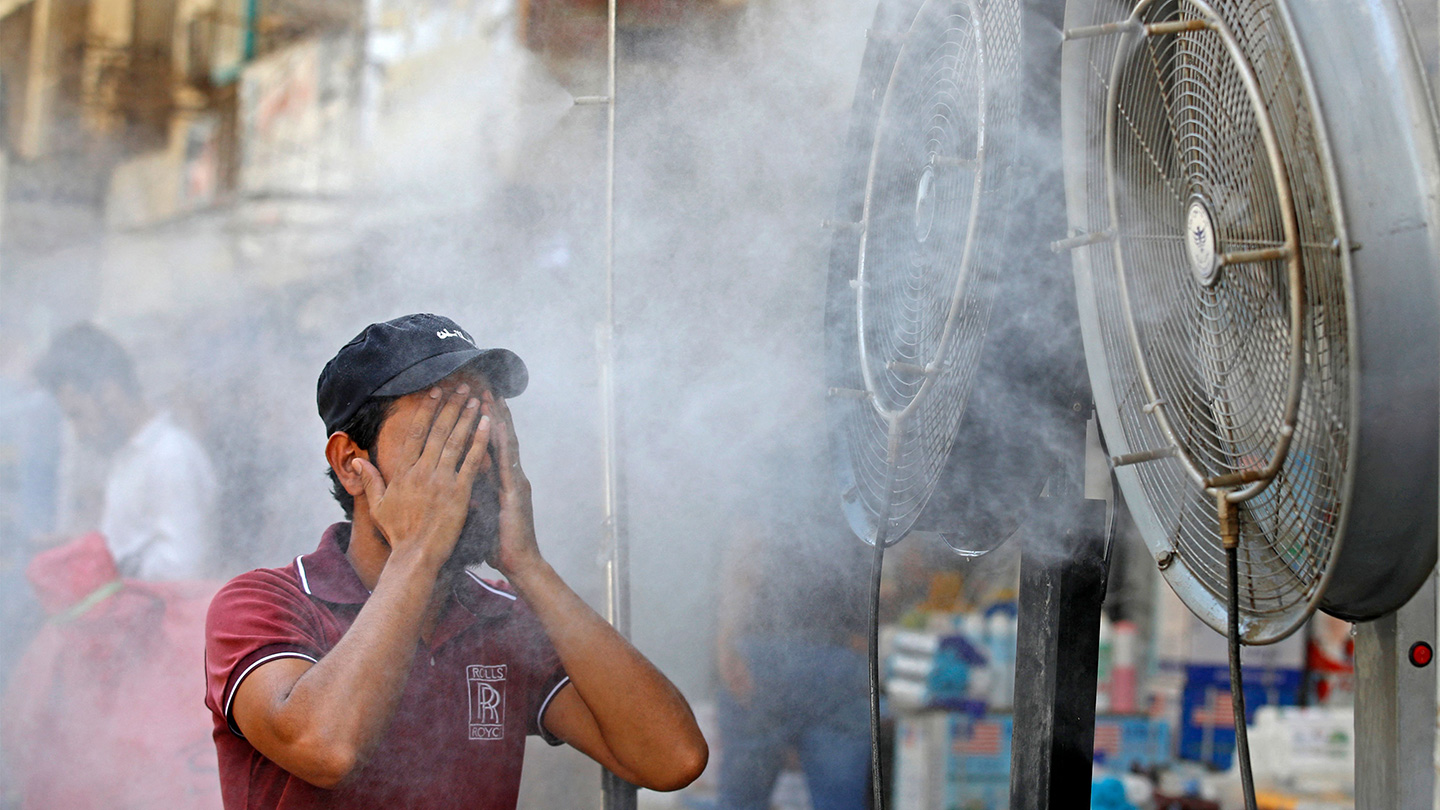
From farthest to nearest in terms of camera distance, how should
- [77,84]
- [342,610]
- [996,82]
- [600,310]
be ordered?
1. [77,84]
2. [600,310]
3. [342,610]
4. [996,82]

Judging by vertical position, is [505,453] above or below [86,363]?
below

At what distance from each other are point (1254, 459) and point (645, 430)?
4.04 ft

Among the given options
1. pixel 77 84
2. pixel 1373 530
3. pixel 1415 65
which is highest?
pixel 77 84

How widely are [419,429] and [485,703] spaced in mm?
428

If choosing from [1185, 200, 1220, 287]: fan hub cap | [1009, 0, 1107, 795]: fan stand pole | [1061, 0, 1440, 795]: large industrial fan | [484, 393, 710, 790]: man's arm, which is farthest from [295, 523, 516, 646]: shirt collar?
[1185, 200, 1220, 287]: fan hub cap

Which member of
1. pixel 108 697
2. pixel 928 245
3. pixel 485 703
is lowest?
pixel 108 697

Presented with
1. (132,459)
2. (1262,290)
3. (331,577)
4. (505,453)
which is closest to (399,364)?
(505,453)

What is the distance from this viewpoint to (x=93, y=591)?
2.52 meters

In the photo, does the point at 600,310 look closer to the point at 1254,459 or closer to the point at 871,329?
the point at 871,329

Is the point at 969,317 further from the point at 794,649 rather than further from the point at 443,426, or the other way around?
the point at 794,649

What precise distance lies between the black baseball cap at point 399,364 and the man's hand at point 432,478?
40 mm

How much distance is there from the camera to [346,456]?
5.08 ft

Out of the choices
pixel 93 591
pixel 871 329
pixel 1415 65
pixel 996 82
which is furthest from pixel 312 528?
pixel 1415 65

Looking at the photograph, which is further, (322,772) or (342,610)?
(342,610)
